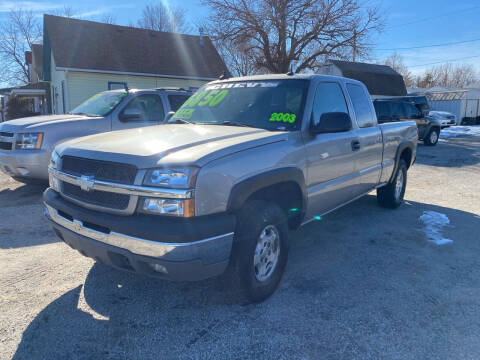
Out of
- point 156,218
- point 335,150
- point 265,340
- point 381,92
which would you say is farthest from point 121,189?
point 381,92

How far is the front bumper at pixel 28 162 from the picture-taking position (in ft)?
19.6

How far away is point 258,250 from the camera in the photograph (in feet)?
10.1

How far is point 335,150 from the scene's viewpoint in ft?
13.0

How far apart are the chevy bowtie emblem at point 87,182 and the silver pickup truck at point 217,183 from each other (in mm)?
10

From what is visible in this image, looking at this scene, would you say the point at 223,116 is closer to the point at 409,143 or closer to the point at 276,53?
the point at 409,143

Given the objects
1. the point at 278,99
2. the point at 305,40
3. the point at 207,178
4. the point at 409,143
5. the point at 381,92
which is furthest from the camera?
the point at 381,92

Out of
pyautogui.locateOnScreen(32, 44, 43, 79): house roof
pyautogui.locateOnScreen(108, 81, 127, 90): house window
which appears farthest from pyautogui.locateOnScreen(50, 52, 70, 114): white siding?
pyautogui.locateOnScreen(32, 44, 43, 79): house roof

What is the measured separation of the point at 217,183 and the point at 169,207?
368mm

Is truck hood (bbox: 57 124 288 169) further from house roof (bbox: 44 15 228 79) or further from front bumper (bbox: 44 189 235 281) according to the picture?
house roof (bbox: 44 15 228 79)

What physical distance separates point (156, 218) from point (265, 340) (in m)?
1.18

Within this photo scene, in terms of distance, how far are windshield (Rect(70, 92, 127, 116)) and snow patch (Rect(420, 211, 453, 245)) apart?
18.6 feet

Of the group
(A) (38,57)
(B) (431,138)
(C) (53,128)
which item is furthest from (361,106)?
(A) (38,57)

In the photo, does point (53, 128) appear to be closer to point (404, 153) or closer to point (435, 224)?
point (404, 153)

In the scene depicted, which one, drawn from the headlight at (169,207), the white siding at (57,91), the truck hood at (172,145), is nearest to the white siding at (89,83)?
the white siding at (57,91)
